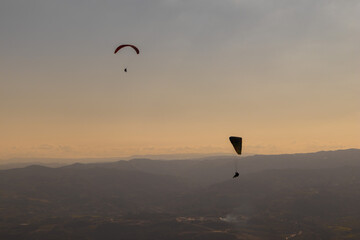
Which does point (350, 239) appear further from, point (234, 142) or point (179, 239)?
point (234, 142)

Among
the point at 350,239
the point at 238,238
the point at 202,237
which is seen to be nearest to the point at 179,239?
the point at 202,237

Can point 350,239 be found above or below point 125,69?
below

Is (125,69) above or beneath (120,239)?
above

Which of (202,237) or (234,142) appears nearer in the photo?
(234,142)

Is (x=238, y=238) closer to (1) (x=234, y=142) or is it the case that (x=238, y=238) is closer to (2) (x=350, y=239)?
(2) (x=350, y=239)

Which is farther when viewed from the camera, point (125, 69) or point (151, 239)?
point (151, 239)

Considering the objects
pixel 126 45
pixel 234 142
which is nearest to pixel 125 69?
pixel 126 45

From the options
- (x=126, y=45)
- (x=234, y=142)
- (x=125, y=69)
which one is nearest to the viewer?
(x=234, y=142)

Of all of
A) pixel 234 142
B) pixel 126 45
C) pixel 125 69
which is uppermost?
pixel 126 45

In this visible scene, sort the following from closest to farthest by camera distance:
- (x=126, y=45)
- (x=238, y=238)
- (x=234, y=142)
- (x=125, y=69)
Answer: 1. (x=234, y=142)
2. (x=125, y=69)
3. (x=126, y=45)
4. (x=238, y=238)
